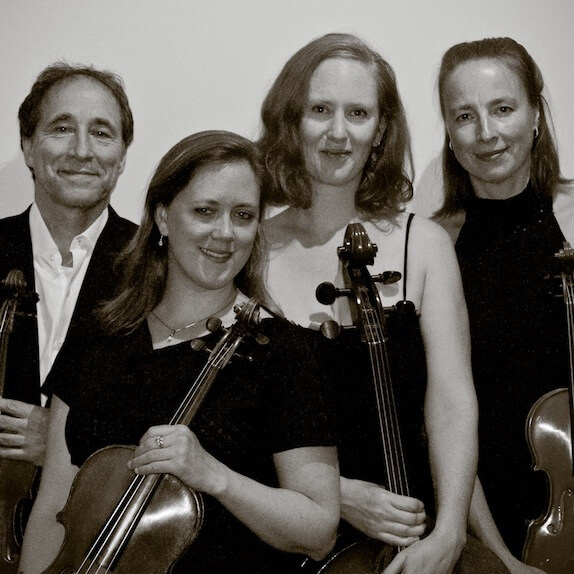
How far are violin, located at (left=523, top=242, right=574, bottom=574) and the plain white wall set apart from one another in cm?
71

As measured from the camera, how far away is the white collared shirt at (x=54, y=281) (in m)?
1.86

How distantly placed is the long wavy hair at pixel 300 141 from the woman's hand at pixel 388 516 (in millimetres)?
627

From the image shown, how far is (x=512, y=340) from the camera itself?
1.80 metres

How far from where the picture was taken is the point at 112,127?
6.38 feet

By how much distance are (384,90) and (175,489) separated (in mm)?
982

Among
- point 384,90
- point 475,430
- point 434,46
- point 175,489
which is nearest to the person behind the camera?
point 175,489

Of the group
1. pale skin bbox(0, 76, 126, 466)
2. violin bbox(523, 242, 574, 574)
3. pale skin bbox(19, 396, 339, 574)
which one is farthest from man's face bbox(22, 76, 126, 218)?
violin bbox(523, 242, 574, 574)

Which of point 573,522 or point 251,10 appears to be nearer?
point 573,522

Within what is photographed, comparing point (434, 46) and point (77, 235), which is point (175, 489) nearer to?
point (77, 235)

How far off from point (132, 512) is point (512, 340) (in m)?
0.94

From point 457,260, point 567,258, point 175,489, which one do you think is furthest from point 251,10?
point 175,489

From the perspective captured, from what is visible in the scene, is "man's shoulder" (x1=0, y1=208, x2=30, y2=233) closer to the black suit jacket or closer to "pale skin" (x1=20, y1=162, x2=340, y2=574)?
the black suit jacket

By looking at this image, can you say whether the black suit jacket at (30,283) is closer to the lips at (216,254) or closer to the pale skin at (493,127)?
the lips at (216,254)

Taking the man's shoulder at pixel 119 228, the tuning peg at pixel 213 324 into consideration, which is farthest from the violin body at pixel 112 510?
the man's shoulder at pixel 119 228
